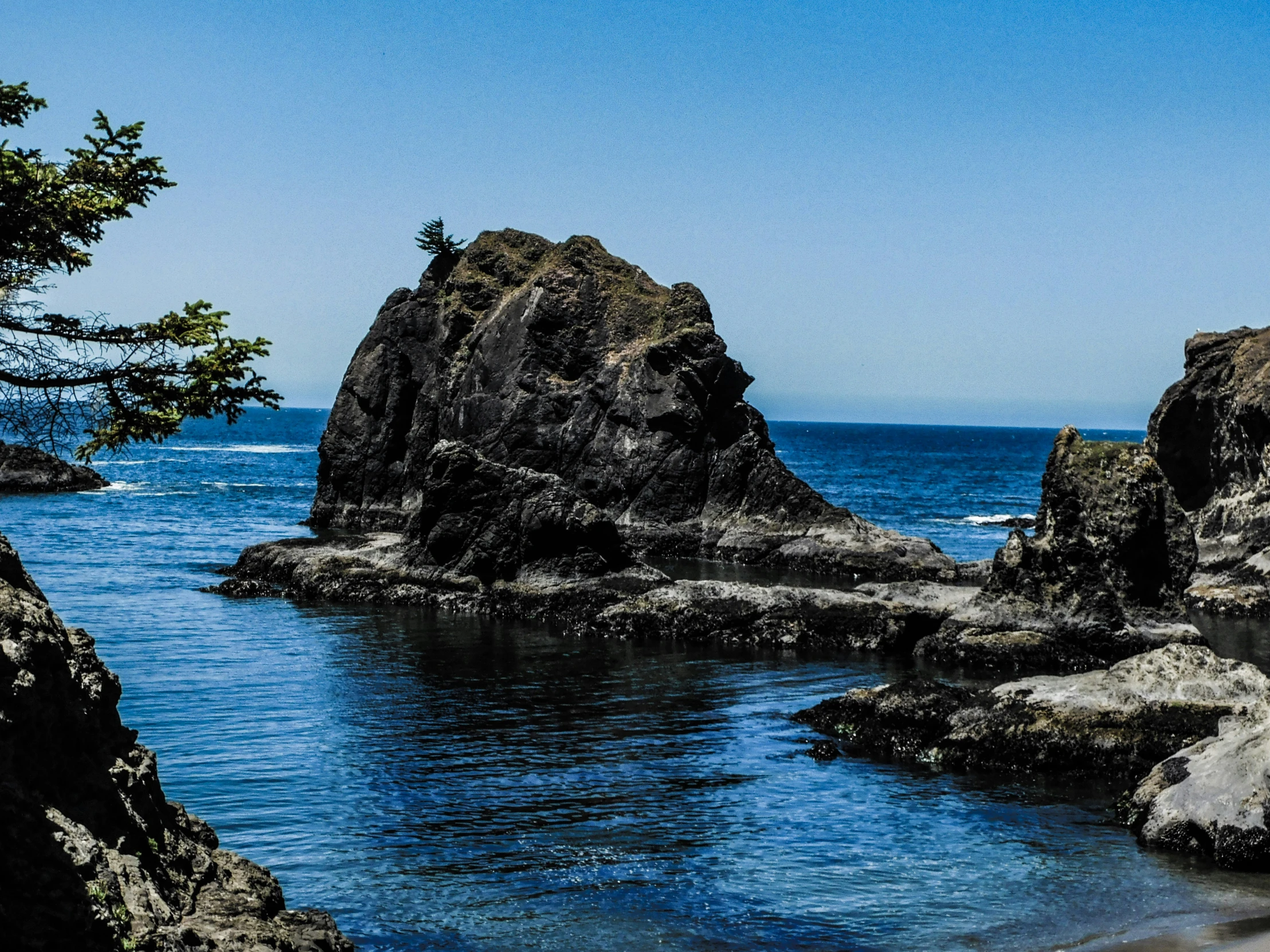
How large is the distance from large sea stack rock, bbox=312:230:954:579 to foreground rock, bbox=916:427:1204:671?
22.1 m

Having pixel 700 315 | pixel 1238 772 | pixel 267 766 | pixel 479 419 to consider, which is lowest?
pixel 267 766

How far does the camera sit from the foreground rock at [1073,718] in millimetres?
22922

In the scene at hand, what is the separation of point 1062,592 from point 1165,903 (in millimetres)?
19904

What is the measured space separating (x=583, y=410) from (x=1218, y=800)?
5761 centimetres

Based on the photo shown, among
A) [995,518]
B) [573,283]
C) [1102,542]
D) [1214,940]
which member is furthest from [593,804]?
[995,518]

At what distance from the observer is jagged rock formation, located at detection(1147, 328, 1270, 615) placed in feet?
162

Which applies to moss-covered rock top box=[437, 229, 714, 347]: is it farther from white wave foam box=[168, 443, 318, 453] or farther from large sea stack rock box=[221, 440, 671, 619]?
white wave foam box=[168, 443, 318, 453]

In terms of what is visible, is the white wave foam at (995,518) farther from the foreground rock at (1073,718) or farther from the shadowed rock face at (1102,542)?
the foreground rock at (1073,718)

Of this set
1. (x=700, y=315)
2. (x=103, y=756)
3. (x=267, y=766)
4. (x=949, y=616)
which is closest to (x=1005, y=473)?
(x=700, y=315)

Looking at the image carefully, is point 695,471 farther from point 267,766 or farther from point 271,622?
point 267,766

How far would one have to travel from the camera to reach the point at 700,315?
249 feet

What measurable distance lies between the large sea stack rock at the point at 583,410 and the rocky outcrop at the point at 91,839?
49141mm

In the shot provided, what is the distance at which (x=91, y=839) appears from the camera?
396 inches

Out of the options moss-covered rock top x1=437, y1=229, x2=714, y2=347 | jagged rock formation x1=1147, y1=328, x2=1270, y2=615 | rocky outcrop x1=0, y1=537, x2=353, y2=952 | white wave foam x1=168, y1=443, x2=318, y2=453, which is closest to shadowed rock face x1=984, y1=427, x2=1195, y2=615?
jagged rock formation x1=1147, y1=328, x2=1270, y2=615
